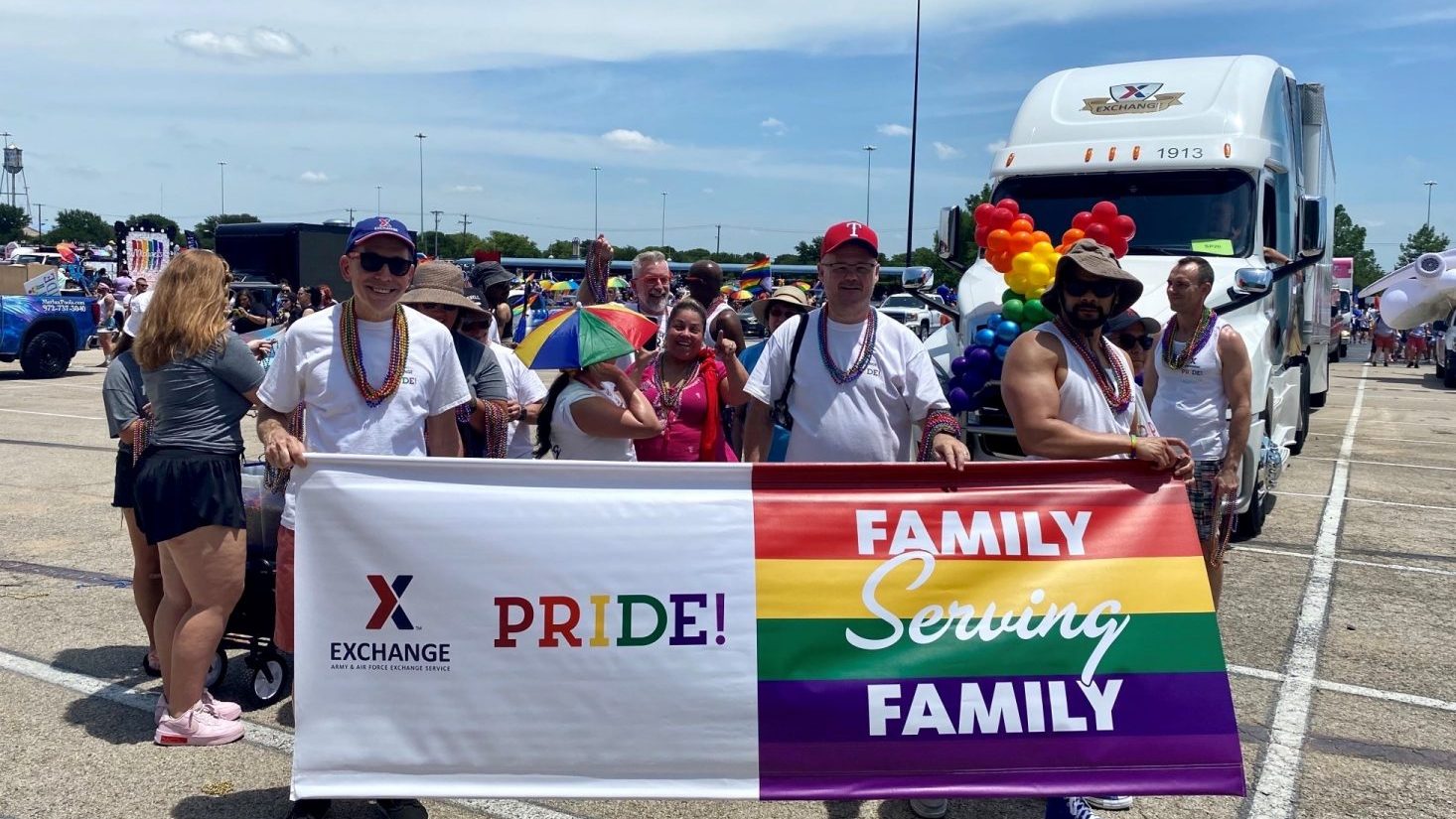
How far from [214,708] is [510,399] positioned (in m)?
1.62

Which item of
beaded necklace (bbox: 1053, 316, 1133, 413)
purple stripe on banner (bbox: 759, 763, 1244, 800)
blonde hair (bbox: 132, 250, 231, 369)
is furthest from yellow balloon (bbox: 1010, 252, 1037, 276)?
blonde hair (bbox: 132, 250, 231, 369)

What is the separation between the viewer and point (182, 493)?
3.96 metres

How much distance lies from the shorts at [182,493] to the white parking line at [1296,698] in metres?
3.62

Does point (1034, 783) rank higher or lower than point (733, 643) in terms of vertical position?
lower

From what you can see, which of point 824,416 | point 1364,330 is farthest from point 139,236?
point 1364,330

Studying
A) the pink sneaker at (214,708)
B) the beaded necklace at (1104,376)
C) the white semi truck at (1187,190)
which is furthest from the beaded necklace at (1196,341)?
the pink sneaker at (214,708)

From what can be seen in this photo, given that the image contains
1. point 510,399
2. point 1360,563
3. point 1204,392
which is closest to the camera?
point 510,399

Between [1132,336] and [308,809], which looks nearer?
[308,809]

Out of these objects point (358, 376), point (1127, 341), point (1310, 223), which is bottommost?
point (358, 376)

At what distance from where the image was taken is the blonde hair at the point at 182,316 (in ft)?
13.1

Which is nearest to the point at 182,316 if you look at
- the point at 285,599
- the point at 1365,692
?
the point at 285,599

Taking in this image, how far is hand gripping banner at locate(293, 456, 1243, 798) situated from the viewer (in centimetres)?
315

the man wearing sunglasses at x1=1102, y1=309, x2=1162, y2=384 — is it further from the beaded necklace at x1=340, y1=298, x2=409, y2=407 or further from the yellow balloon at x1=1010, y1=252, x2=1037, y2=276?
A: the beaded necklace at x1=340, y1=298, x2=409, y2=407

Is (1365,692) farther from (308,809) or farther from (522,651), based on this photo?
(308,809)
